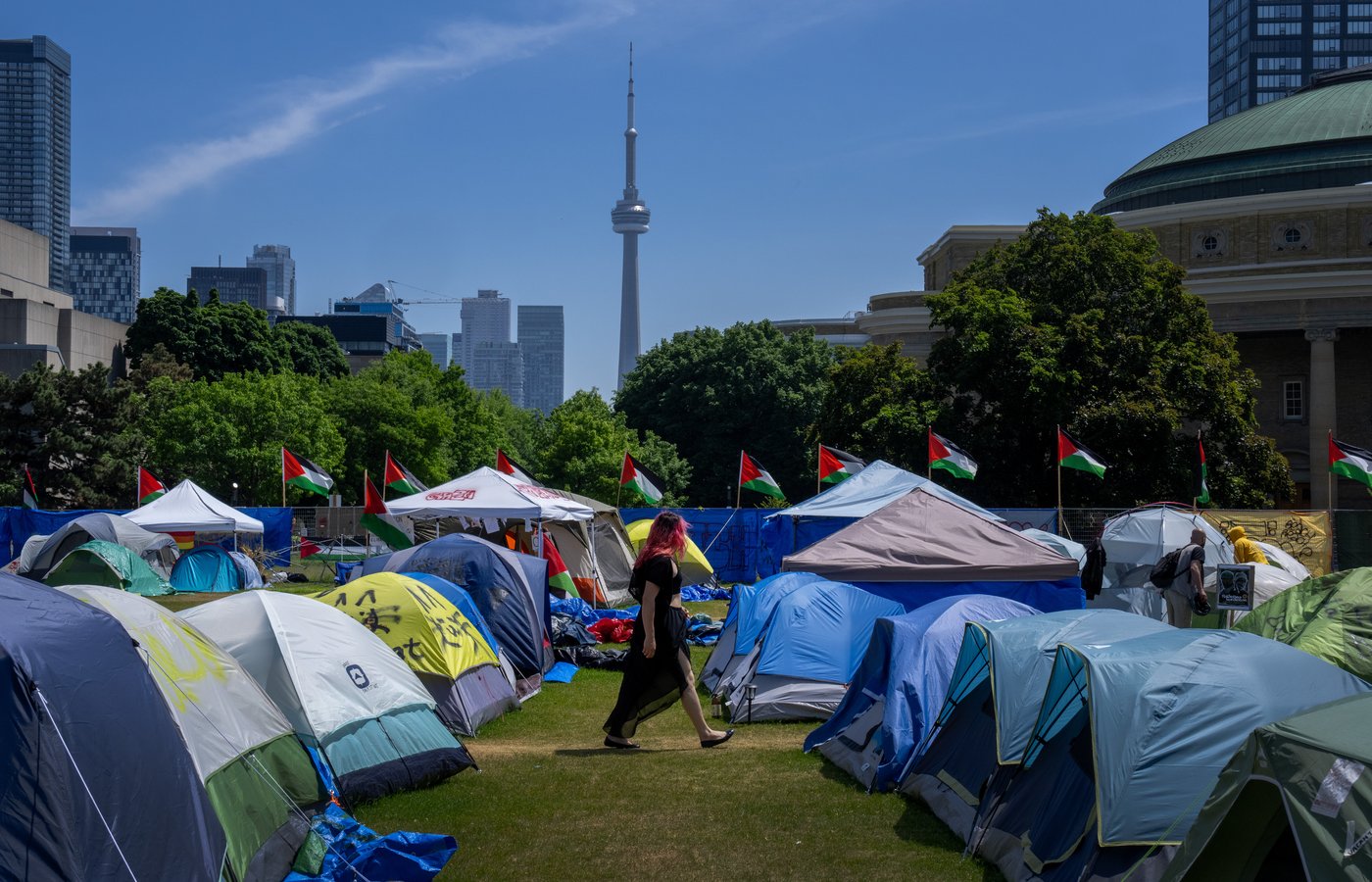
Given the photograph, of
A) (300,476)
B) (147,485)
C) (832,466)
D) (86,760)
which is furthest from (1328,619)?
(147,485)

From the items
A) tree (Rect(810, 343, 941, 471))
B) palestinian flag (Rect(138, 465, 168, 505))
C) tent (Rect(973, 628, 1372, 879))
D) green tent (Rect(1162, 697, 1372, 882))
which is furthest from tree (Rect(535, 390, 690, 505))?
green tent (Rect(1162, 697, 1372, 882))

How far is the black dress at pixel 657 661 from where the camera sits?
10633 millimetres

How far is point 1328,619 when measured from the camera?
425 inches

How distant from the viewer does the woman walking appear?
10.6 meters

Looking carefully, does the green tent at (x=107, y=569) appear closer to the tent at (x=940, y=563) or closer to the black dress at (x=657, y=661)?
the tent at (x=940, y=563)

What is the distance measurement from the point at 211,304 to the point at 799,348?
29705 mm

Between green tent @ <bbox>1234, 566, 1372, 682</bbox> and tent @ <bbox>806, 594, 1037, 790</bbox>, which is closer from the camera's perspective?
tent @ <bbox>806, 594, 1037, 790</bbox>

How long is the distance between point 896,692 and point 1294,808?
15.4 feet

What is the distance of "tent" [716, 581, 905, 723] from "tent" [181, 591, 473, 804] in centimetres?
346

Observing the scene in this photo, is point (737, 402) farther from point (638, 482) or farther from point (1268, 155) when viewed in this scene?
point (638, 482)

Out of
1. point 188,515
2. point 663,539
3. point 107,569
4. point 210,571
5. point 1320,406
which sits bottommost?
point 210,571

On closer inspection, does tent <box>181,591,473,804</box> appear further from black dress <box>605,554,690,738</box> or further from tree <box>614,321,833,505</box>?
tree <box>614,321,833,505</box>

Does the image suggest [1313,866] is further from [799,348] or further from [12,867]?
[799,348]

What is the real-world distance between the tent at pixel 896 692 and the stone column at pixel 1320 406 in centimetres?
4082
